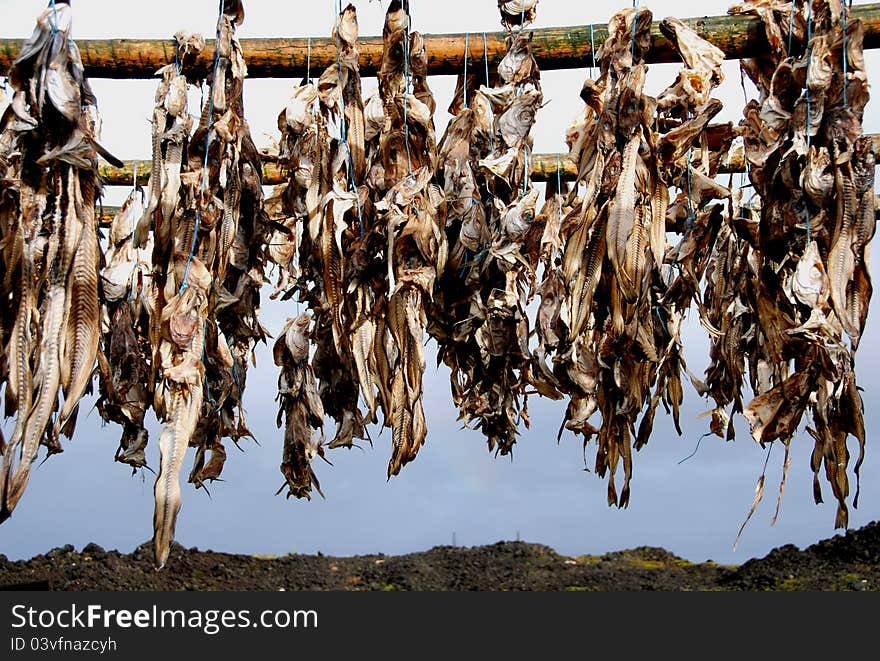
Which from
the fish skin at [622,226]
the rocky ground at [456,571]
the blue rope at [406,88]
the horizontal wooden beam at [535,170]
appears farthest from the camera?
the rocky ground at [456,571]

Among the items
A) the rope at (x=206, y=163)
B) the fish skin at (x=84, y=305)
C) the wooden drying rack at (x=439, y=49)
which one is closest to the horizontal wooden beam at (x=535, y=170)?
the wooden drying rack at (x=439, y=49)

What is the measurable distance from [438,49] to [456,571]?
265 cm

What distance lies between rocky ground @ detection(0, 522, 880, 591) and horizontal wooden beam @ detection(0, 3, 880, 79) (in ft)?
7.80

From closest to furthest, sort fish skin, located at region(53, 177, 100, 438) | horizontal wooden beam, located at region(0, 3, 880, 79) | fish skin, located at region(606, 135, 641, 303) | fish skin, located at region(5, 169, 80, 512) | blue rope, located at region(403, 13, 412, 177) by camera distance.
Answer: fish skin, located at region(5, 169, 80, 512) → fish skin, located at region(53, 177, 100, 438) → fish skin, located at region(606, 135, 641, 303) → blue rope, located at region(403, 13, 412, 177) → horizontal wooden beam, located at region(0, 3, 880, 79)

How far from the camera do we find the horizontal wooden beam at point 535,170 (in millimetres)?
3748

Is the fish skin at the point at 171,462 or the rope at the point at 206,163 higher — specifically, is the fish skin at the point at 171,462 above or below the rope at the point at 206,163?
below

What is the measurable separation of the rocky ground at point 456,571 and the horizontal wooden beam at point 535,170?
1778mm

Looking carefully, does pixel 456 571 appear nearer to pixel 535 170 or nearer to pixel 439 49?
pixel 535 170

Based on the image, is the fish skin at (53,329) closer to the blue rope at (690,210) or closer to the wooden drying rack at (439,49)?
the wooden drying rack at (439,49)

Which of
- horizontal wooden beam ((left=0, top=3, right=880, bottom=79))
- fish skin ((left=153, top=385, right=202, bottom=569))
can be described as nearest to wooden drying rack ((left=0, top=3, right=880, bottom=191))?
horizontal wooden beam ((left=0, top=3, right=880, bottom=79))

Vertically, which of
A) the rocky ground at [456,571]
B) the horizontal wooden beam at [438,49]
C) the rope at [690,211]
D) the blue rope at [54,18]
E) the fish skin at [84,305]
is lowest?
the rocky ground at [456,571]

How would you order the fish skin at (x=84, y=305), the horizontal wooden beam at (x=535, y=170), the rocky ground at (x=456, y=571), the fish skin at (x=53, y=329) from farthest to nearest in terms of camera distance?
the rocky ground at (x=456, y=571) → the horizontal wooden beam at (x=535, y=170) → the fish skin at (x=84, y=305) → the fish skin at (x=53, y=329)

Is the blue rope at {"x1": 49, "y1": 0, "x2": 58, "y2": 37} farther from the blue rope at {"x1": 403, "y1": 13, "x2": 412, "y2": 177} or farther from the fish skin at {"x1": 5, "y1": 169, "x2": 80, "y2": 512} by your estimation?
the blue rope at {"x1": 403, "y1": 13, "x2": 412, "y2": 177}

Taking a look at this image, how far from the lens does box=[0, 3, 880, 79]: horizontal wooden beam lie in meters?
2.65
